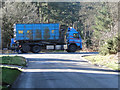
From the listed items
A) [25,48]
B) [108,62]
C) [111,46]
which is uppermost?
[111,46]

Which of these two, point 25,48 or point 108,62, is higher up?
point 25,48

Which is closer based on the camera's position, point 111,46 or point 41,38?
point 111,46

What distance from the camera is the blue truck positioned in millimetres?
38781

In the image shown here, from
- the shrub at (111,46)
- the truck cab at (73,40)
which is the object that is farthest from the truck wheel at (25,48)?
the shrub at (111,46)

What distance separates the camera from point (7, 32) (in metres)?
50.2

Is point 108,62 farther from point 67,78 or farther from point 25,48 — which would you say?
point 25,48

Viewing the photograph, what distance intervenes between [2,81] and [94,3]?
Answer: 200 feet

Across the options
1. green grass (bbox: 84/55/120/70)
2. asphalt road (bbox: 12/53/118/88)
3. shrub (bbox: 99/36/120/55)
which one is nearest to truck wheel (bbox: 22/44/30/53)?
shrub (bbox: 99/36/120/55)

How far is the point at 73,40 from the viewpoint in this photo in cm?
3997

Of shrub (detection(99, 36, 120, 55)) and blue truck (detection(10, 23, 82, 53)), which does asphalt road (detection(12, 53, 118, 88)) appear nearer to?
shrub (detection(99, 36, 120, 55))

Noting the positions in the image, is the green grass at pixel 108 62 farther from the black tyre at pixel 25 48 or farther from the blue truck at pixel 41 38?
the black tyre at pixel 25 48

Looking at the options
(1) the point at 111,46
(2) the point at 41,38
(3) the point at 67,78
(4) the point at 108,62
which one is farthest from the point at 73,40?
(3) the point at 67,78

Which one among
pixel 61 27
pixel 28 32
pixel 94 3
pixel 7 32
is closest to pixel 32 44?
pixel 28 32

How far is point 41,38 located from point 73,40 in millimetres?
5179
